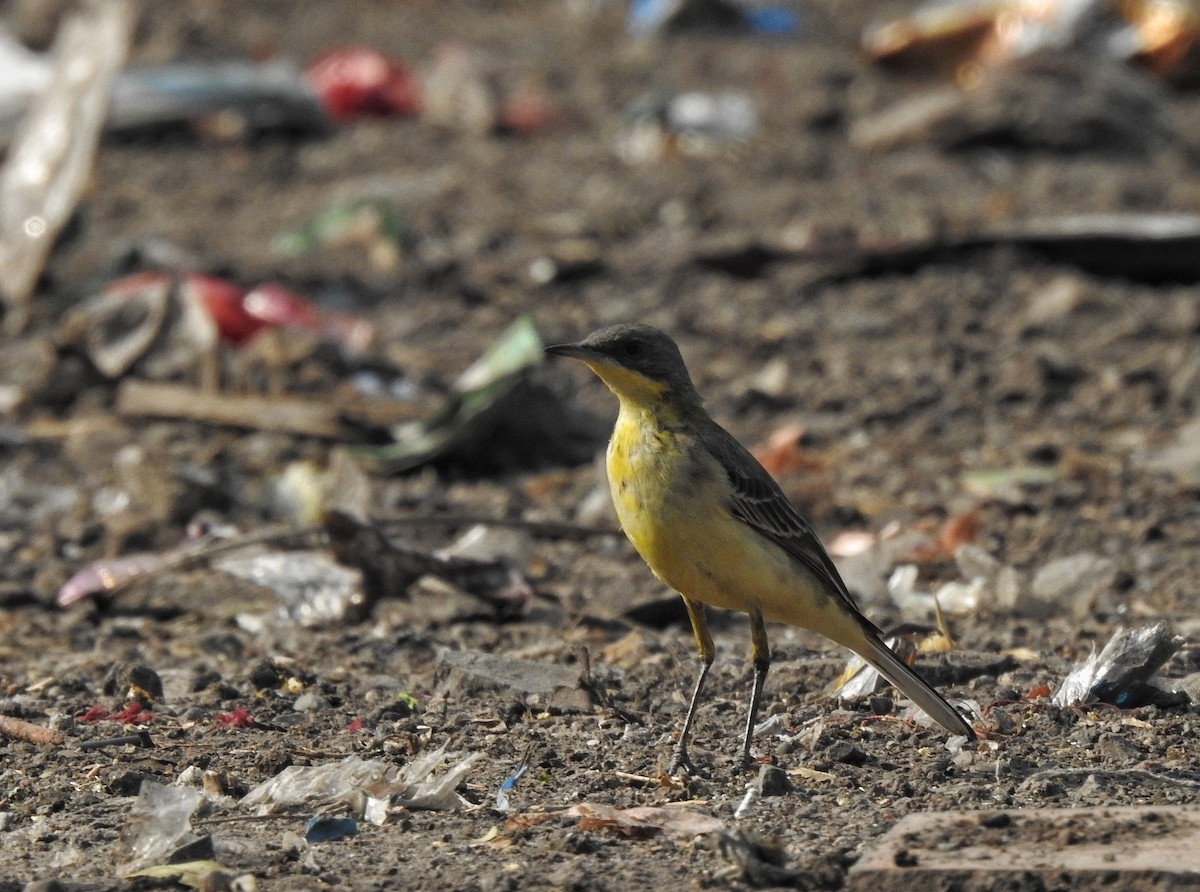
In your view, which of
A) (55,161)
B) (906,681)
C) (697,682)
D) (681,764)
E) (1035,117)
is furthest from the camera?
(1035,117)

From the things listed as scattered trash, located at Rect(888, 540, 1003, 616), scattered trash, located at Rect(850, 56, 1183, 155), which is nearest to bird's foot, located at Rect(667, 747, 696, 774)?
scattered trash, located at Rect(888, 540, 1003, 616)

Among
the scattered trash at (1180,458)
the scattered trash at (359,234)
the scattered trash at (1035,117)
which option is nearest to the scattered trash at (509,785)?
the scattered trash at (1180,458)

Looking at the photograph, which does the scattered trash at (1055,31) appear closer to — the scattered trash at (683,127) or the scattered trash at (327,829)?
the scattered trash at (683,127)

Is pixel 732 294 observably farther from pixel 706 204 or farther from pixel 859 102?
pixel 859 102

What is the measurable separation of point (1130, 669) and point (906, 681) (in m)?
0.75

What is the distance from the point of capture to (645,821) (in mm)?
4953

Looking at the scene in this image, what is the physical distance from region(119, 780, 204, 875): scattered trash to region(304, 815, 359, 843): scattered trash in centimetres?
30

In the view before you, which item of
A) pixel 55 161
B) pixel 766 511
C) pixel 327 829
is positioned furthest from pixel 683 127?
pixel 327 829

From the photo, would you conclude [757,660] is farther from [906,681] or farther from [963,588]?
[963,588]

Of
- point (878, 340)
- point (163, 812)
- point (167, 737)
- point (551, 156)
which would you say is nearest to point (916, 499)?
point (878, 340)

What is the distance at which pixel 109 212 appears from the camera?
13.7m

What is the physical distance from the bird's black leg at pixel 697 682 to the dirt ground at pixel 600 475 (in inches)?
3.6

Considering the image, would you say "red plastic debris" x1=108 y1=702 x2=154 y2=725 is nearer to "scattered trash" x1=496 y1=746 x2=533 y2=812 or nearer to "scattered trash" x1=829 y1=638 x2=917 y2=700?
"scattered trash" x1=496 y1=746 x2=533 y2=812

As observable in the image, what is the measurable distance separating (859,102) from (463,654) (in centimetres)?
→ 1046
